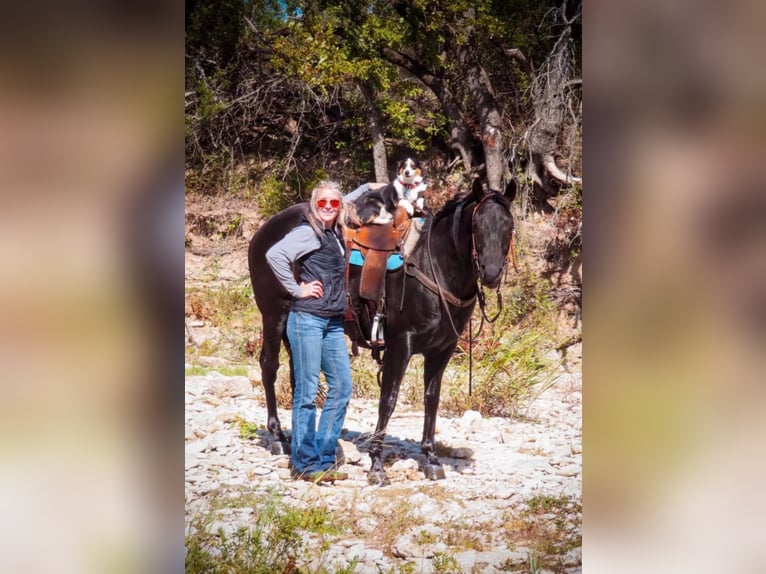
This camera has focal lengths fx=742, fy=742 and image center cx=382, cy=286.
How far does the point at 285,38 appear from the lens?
162 inches

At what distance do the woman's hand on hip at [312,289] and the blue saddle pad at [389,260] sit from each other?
0.22m

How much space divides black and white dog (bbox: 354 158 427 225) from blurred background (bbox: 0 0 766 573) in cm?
92

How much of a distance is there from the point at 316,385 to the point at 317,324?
0.34 m

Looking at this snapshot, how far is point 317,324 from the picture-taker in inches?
158

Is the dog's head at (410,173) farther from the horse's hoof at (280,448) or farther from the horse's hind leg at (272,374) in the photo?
the horse's hoof at (280,448)

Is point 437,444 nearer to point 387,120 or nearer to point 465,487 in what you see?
point 465,487

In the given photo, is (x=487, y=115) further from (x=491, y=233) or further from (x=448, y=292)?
(x=448, y=292)

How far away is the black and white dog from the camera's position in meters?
4.09

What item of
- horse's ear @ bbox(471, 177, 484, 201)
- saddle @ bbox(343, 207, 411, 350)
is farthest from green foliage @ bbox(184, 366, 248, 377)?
horse's ear @ bbox(471, 177, 484, 201)
